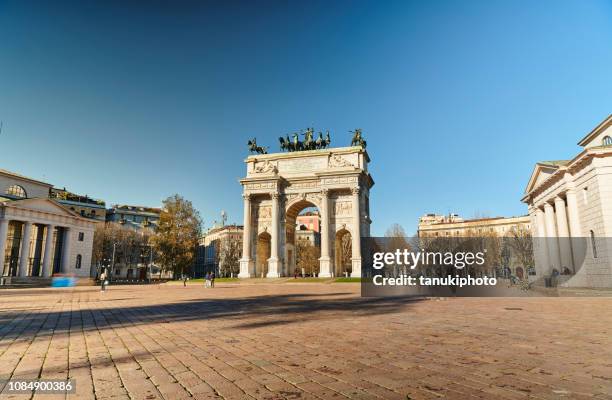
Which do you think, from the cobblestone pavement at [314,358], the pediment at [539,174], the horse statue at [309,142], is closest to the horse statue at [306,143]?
the horse statue at [309,142]

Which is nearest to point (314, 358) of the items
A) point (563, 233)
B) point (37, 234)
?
point (563, 233)

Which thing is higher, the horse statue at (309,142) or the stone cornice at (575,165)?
the horse statue at (309,142)

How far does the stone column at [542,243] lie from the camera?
3938 centimetres

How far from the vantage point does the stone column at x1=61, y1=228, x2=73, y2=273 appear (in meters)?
53.8

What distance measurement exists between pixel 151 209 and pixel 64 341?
99.0 m

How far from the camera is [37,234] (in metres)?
52.9

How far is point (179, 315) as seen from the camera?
37.8 ft

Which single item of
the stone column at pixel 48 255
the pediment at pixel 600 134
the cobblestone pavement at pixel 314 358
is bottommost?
the cobblestone pavement at pixel 314 358

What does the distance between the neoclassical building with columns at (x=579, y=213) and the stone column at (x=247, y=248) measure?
3477cm

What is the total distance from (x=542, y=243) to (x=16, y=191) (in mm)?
70215

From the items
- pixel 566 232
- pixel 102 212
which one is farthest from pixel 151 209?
pixel 566 232

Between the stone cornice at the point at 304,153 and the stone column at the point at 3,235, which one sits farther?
the stone cornice at the point at 304,153

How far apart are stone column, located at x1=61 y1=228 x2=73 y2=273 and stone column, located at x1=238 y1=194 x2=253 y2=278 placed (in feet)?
86.0

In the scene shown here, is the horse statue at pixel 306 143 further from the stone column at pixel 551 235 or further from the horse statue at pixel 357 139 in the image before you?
the stone column at pixel 551 235
